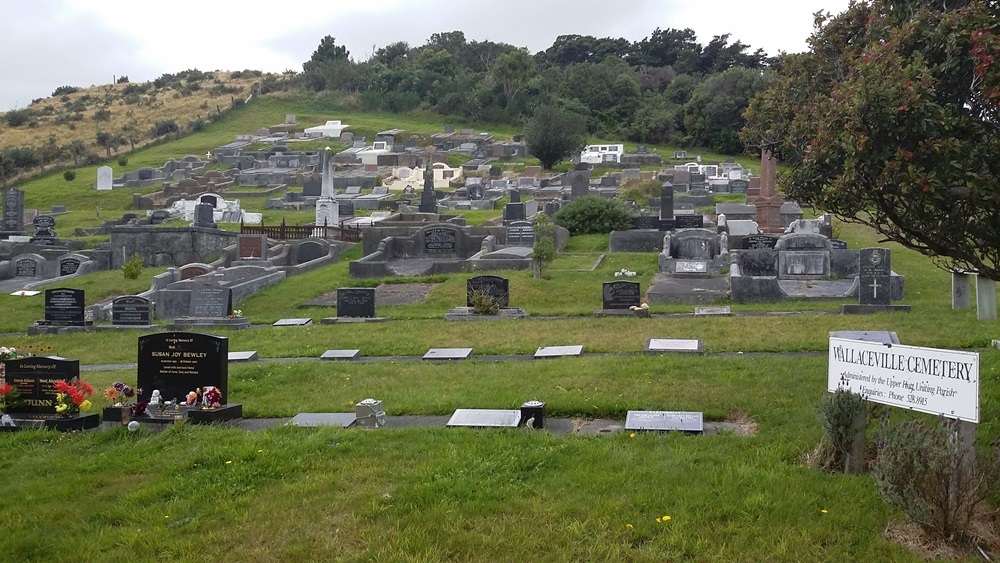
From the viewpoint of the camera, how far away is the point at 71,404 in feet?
31.3

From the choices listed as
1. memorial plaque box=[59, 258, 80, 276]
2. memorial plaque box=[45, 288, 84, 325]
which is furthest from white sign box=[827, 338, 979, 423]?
memorial plaque box=[59, 258, 80, 276]

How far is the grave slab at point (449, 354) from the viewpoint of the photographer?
1350 cm

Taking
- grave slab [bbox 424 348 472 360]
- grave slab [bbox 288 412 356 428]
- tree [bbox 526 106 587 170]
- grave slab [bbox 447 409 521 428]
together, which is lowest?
grave slab [bbox 288 412 356 428]

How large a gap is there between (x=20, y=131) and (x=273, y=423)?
81583mm

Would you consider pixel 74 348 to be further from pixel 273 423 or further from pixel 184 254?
pixel 184 254

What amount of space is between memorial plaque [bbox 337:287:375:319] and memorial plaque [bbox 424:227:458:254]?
9389 millimetres

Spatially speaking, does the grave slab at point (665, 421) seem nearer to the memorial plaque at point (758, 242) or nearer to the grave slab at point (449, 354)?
the grave slab at point (449, 354)

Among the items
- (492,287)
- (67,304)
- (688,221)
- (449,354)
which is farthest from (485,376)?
(688,221)

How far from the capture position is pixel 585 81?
8331 centimetres

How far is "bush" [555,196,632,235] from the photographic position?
103 ft

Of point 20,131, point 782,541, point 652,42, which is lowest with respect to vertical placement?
point 782,541

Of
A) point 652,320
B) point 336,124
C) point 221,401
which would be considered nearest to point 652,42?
point 336,124

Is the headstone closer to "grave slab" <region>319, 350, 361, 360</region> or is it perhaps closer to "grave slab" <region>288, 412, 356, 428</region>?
"grave slab" <region>319, 350, 361, 360</region>

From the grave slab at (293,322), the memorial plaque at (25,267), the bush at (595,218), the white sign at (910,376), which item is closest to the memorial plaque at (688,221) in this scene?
the bush at (595,218)
